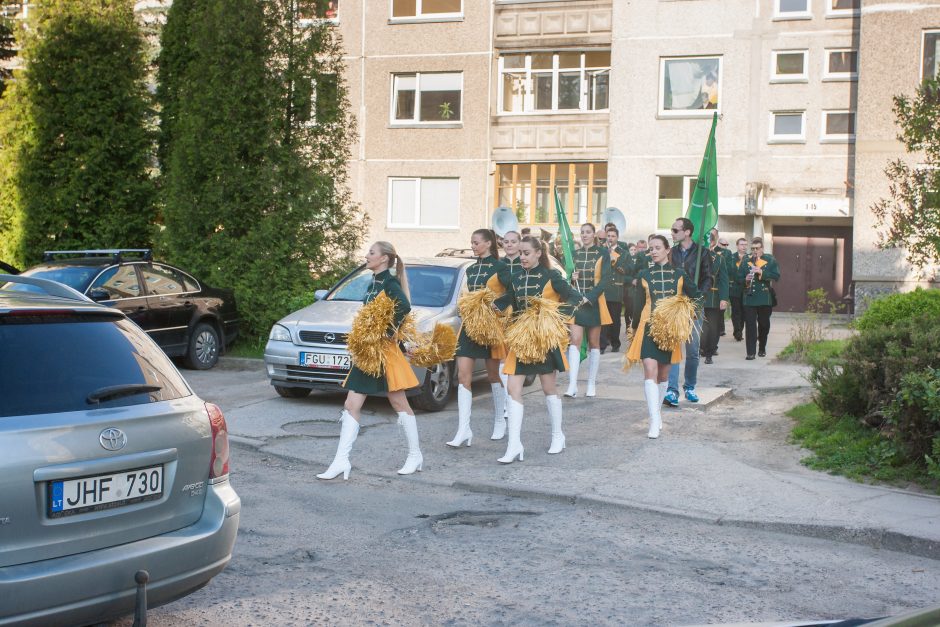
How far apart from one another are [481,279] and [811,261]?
2334 centimetres

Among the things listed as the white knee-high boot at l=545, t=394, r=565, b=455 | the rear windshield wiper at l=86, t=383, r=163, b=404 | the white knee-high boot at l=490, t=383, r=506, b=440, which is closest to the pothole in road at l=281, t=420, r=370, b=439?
the white knee-high boot at l=490, t=383, r=506, b=440

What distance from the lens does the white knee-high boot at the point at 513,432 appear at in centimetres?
873

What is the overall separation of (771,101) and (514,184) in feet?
25.6

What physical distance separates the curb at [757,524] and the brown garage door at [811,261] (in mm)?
24364

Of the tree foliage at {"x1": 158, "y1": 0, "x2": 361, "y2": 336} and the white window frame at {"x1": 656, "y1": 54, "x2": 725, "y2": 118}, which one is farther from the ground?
the white window frame at {"x1": 656, "y1": 54, "x2": 725, "y2": 118}

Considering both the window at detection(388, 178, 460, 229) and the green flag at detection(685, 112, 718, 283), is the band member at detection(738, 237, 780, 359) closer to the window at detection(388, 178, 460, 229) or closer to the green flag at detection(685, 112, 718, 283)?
the green flag at detection(685, 112, 718, 283)

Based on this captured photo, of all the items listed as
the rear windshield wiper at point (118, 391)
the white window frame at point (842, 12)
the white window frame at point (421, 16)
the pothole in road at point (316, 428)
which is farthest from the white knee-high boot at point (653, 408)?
the white window frame at point (421, 16)

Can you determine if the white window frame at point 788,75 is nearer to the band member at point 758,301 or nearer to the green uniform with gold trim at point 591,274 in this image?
the band member at point 758,301

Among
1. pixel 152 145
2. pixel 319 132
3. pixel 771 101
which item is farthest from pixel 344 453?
pixel 771 101

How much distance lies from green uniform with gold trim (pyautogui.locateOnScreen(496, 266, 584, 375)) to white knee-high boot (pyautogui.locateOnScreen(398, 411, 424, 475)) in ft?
3.67

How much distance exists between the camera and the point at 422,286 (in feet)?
39.9

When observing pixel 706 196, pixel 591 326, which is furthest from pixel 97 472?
pixel 706 196

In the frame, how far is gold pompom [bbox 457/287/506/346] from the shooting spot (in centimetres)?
912

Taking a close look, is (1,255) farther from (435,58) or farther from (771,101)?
(771,101)
